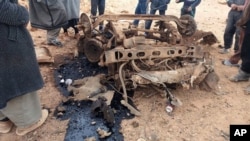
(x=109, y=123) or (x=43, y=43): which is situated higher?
(x=43, y=43)

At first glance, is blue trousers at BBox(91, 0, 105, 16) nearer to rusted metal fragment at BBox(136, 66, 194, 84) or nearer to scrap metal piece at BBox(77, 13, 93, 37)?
scrap metal piece at BBox(77, 13, 93, 37)

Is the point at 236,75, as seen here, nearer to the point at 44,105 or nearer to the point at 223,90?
the point at 223,90

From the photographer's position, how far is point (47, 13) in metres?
5.83

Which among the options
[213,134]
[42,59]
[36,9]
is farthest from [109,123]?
[36,9]

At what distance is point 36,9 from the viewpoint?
577 cm

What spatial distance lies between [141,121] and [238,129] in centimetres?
136

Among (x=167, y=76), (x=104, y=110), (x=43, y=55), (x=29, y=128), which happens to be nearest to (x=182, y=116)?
(x=167, y=76)

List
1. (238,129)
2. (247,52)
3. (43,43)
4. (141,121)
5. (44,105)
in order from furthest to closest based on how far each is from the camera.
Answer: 1. (43,43)
2. (247,52)
3. (44,105)
4. (141,121)
5. (238,129)

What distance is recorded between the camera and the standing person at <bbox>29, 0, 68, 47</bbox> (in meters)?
5.71

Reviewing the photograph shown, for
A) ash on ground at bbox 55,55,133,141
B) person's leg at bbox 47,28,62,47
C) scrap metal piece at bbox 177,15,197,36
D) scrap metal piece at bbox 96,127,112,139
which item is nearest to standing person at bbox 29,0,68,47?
person's leg at bbox 47,28,62,47

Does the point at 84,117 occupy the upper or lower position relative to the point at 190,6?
lower

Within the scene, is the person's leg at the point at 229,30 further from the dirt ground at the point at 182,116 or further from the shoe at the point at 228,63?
the dirt ground at the point at 182,116

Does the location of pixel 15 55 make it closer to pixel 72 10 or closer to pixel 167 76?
pixel 167 76

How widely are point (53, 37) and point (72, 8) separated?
81 cm
